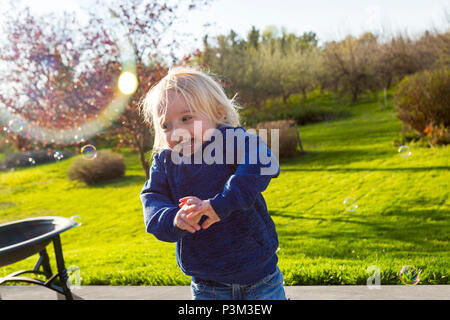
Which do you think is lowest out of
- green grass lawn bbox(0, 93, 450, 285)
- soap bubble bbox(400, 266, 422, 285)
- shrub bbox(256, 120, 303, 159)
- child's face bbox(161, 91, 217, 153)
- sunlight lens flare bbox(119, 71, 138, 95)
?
green grass lawn bbox(0, 93, 450, 285)

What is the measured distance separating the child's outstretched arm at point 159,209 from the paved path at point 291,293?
2094mm

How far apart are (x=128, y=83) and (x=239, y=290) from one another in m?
6.25

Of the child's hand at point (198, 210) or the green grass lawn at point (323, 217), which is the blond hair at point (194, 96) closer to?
the child's hand at point (198, 210)

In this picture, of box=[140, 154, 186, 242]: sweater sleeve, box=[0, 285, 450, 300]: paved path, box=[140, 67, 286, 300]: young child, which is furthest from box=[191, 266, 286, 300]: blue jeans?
box=[0, 285, 450, 300]: paved path

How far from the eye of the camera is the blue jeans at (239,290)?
1792mm

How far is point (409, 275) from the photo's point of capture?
3715 mm

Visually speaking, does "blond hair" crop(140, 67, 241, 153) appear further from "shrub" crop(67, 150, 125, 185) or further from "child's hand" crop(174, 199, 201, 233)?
"shrub" crop(67, 150, 125, 185)

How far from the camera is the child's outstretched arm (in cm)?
160

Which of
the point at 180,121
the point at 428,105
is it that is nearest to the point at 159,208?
the point at 180,121

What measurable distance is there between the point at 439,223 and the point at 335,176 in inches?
186

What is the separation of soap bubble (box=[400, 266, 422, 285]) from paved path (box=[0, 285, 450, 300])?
0.16 metres

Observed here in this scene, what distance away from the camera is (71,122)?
8172 mm
